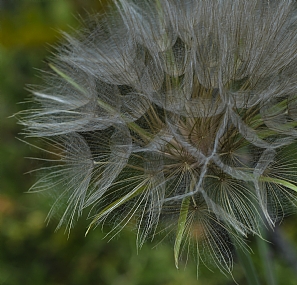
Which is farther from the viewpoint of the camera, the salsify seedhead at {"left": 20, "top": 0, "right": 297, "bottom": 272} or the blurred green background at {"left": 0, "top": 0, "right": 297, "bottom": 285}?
the blurred green background at {"left": 0, "top": 0, "right": 297, "bottom": 285}

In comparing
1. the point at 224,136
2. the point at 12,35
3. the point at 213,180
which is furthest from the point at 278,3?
the point at 12,35

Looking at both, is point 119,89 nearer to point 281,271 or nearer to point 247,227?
point 247,227

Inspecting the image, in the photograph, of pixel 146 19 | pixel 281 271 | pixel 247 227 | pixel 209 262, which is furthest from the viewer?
pixel 281 271

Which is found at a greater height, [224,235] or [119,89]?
[119,89]

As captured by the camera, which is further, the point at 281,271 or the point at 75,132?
the point at 281,271

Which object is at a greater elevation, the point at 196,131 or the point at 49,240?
the point at 196,131

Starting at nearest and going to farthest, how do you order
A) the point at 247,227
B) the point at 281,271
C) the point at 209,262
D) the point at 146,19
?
the point at 247,227 < the point at 209,262 < the point at 146,19 < the point at 281,271
